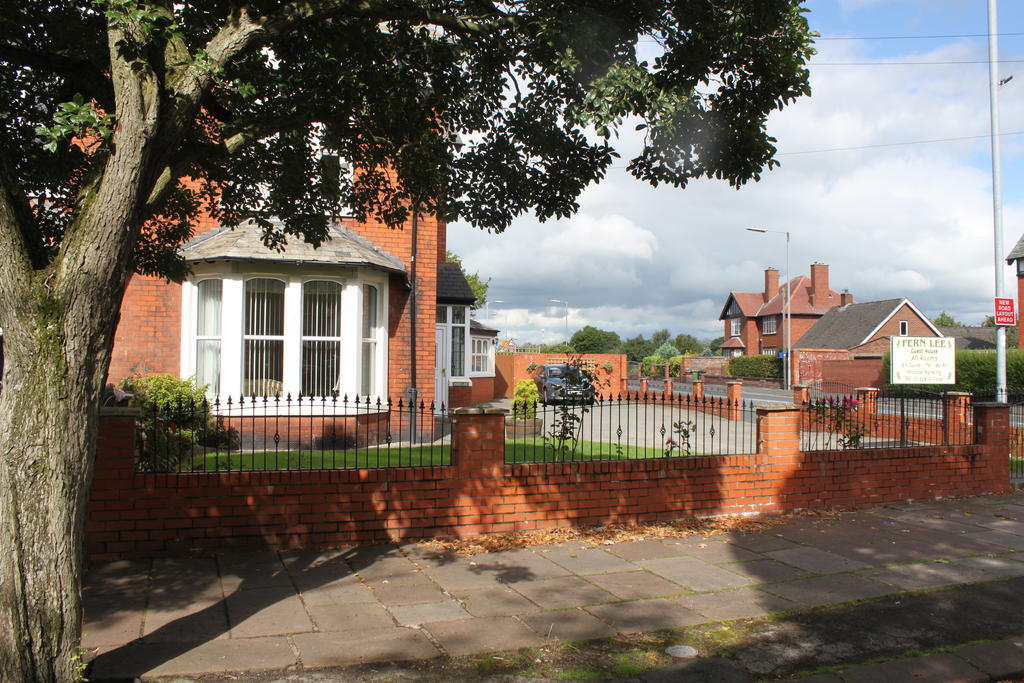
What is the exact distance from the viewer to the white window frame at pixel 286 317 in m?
11.9

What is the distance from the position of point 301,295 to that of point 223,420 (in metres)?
2.34

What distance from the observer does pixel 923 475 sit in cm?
937

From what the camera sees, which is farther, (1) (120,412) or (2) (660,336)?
(2) (660,336)

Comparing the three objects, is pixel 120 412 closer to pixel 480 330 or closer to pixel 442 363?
pixel 442 363

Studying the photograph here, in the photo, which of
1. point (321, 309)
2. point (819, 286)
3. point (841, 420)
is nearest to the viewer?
point (841, 420)

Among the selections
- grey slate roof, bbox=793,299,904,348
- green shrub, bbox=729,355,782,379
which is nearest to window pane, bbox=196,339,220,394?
green shrub, bbox=729,355,782,379

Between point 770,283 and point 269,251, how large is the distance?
68246mm

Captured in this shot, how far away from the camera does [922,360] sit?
440 inches

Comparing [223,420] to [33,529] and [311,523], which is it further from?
[33,529]

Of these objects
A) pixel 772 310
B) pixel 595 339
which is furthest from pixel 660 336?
pixel 772 310

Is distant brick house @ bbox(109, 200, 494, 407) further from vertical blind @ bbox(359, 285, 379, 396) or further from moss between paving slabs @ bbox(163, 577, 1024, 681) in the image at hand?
moss between paving slabs @ bbox(163, 577, 1024, 681)

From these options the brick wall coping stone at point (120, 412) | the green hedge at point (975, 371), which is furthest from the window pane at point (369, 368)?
the green hedge at point (975, 371)

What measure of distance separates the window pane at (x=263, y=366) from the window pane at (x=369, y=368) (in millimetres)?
1473

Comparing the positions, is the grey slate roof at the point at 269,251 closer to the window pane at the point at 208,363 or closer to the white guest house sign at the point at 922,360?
the window pane at the point at 208,363
